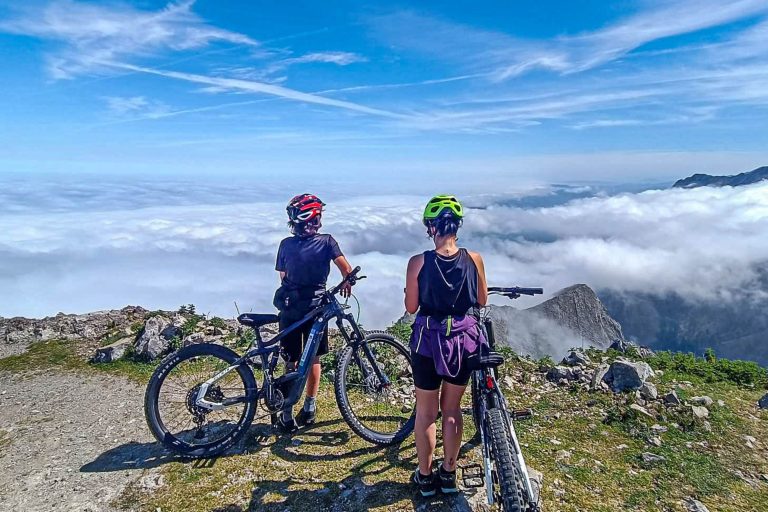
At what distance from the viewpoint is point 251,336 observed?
392 inches

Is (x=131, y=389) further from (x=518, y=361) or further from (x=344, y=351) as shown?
(x=518, y=361)

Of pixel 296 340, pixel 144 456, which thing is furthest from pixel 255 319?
pixel 144 456

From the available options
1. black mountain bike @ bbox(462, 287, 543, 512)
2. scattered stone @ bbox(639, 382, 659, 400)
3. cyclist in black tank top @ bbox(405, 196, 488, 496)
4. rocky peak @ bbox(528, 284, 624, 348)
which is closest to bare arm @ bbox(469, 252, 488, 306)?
cyclist in black tank top @ bbox(405, 196, 488, 496)

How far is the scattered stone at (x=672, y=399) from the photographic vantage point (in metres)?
6.71

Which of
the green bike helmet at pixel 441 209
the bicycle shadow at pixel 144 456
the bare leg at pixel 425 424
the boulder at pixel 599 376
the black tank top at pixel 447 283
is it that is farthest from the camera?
the boulder at pixel 599 376

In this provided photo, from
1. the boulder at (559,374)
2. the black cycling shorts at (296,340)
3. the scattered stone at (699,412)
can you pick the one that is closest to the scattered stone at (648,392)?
the scattered stone at (699,412)

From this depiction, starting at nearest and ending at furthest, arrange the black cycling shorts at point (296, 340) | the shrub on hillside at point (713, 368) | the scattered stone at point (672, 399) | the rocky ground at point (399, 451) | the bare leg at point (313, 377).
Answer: the rocky ground at point (399, 451), the black cycling shorts at point (296, 340), the bare leg at point (313, 377), the scattered stone at point (672, 399), the shrub on hillside at point (713, 368)

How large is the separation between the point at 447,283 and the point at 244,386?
3331 millimetres

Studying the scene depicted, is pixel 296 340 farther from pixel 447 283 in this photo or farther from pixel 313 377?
pixel 447 283

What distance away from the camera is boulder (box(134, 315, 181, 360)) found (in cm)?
912

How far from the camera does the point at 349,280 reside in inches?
226

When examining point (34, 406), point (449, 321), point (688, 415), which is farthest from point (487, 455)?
point (34, 406)

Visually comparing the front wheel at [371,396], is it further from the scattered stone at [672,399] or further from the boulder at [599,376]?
the scattered stone at [672,399]

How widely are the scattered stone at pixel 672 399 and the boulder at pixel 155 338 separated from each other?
31.2 feet
